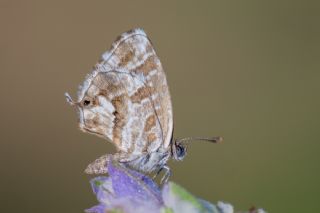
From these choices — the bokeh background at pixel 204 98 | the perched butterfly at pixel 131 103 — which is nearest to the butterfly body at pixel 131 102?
the perched butterfly at pixel 131 103

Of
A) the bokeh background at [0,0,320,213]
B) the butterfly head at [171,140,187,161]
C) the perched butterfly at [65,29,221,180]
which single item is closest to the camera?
the perched butterfly at [65,29,221,180]

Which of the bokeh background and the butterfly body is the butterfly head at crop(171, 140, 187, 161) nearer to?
the butterfly body

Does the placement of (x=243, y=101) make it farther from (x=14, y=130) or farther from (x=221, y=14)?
(x=14, y=130)

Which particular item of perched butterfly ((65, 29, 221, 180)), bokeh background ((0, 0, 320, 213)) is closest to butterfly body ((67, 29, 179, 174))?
perched butterfly ((65, 29, 221, 180))

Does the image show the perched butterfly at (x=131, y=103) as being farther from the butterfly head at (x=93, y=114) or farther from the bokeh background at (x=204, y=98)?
the bokeh background at (x=204, y=98)

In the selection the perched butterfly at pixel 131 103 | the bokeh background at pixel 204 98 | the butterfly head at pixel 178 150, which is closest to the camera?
the perched butterfly at pixel 131 103

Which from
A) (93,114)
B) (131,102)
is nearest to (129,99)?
(131,102)

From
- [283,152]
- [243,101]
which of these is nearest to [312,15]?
[243,101]
